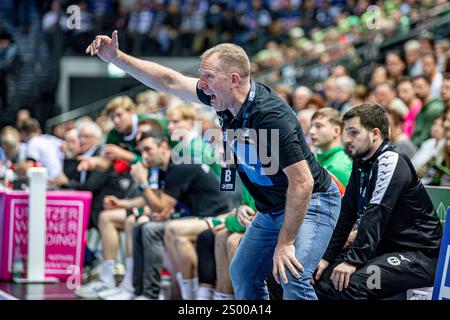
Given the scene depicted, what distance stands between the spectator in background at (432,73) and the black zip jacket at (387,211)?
461 cm

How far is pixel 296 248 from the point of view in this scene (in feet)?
17.4

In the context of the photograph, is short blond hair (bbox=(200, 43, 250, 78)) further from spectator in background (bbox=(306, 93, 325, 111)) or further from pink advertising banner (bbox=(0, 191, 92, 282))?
pink advertising banner (bbox=(0, 191, 92, 282))

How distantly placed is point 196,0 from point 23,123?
38.1 ft

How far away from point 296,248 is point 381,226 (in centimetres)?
89

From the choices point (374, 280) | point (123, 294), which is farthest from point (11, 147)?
point (374, 280)

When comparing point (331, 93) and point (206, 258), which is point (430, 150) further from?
point (331, 93)

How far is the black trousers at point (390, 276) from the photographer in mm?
6008

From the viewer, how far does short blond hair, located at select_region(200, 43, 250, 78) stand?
5160 millimetres

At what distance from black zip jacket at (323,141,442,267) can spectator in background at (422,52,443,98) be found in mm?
4612

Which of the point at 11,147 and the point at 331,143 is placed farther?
the point at 11,147

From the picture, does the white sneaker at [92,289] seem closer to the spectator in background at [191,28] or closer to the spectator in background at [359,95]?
the spectator in background at [359,95]

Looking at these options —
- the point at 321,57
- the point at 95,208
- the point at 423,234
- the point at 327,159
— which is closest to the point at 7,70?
the point at 321,57

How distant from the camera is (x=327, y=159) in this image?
23.6 ft
